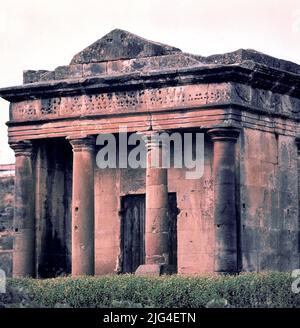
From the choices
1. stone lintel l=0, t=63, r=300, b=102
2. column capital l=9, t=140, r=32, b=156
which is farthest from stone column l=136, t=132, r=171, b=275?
column capital l=9, t=140, r=32, b=156

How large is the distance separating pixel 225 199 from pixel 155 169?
1729mm

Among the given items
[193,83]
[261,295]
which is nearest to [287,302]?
[261,295]

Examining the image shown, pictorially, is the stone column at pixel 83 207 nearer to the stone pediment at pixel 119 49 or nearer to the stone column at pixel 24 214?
the stone column at pixel 24 214

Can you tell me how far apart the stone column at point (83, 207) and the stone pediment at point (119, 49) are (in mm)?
1757

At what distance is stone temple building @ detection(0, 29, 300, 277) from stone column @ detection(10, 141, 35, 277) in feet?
0.10

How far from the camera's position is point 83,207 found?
33375 mm

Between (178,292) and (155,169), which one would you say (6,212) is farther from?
(178,292)

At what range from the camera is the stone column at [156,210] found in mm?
32406

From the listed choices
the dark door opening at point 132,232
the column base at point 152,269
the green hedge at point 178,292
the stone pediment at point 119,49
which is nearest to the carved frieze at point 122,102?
the stone pediment at point 119,49

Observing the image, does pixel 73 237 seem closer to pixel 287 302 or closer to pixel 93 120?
pixel 93 120

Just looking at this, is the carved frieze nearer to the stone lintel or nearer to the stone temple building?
the stone temple building

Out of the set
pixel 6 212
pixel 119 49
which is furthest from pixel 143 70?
pixel 6 212

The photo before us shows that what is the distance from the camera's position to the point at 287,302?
29.2 metres

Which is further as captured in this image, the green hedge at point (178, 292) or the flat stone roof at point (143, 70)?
the flat stone roof at point (143, 70)
